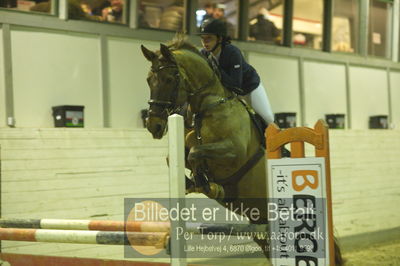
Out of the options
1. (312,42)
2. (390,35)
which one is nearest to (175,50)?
(312,42)

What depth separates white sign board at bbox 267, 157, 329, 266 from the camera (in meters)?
2.33

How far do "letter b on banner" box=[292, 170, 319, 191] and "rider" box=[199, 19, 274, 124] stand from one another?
38.0 inches

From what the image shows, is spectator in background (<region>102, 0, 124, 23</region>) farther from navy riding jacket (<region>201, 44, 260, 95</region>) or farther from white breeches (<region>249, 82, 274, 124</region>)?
white breeches (<region>249, 82, 274, 124</region>)

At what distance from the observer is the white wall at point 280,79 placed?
6.36 metres

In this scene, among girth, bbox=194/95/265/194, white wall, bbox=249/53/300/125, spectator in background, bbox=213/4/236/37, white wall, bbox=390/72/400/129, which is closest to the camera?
girth, bbox=194/95/265/194

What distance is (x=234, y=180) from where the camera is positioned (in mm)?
3109

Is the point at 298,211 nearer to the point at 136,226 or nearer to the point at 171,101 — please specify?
the point at 136,226

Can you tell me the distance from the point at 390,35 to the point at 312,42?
67.4 inches

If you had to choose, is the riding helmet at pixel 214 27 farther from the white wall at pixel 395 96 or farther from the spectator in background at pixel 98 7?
the white wall at pixel 395 96

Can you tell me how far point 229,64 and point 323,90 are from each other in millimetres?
4213

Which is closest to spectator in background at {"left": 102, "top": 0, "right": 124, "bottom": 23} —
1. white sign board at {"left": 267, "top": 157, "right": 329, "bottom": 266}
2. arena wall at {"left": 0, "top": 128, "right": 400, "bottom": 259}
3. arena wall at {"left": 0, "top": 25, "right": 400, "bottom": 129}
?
arena wall at {"left": 0, "top": 25, "right": 400, "bottom": 129}

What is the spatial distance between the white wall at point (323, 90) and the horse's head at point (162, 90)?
4.21 meters

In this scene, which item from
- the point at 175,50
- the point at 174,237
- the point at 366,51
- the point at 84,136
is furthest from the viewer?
the point at 366,51

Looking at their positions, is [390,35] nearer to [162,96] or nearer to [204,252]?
[204,252]
